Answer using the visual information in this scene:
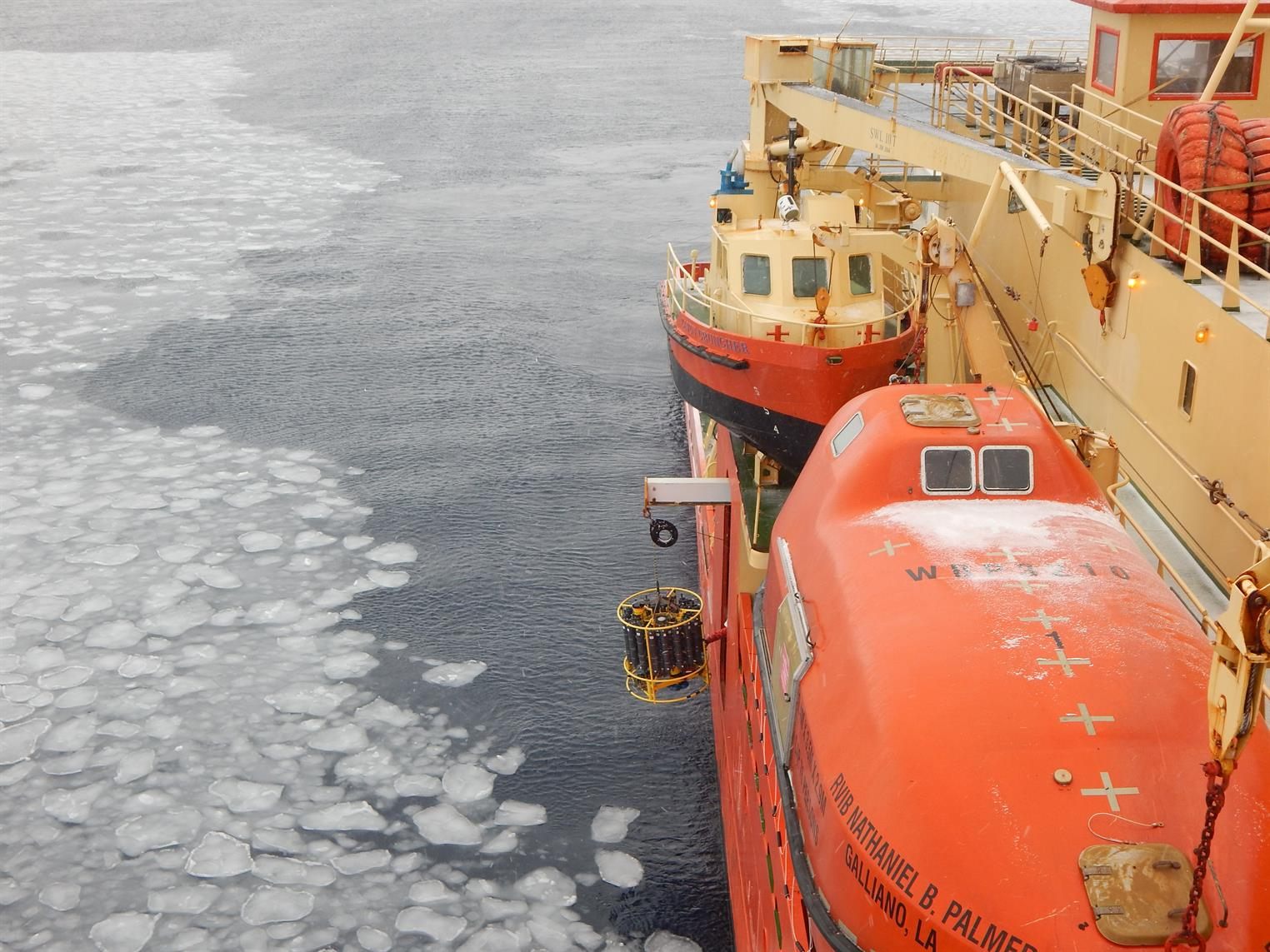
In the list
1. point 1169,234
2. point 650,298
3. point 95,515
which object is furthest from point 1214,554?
point 650,298

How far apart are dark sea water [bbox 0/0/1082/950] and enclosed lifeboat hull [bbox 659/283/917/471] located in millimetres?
3229

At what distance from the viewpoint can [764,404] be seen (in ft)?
43.1

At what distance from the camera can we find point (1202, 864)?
4.63 m

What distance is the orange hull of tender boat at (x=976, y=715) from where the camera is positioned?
5.09 meters

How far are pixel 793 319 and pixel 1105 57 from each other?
5053 mm

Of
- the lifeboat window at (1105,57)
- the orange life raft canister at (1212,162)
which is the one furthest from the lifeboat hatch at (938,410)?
the lifeboat window at (1105,57)

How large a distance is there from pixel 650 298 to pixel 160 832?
59.4 ft

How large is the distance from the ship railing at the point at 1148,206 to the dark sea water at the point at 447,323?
6.56m

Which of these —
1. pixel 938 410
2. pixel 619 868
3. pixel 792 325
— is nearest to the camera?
pixel 938 410

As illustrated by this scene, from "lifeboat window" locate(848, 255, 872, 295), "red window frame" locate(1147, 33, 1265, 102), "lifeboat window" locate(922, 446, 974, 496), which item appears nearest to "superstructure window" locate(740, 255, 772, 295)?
"lifeboat window" locate(848, 255, 872, 295)

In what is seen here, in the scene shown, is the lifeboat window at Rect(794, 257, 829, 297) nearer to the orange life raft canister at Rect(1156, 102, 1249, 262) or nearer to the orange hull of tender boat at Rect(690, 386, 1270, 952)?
the orange life raft canister at Rect(1156, 102, 1249, 262)

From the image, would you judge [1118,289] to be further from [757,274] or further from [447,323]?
[447,323]

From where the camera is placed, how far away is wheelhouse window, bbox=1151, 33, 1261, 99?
13.9 meters

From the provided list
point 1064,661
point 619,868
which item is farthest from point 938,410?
point 619,868
